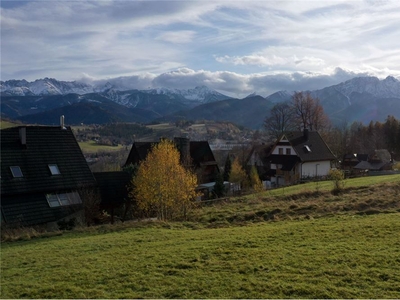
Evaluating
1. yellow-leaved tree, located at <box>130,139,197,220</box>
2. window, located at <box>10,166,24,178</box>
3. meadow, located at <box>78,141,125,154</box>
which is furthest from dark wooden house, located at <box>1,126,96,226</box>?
meadow, located at <box>78,141,125,154</box>

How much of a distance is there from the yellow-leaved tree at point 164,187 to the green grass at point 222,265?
669 cm

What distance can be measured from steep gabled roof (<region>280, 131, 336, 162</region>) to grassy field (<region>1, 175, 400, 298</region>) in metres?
32.0

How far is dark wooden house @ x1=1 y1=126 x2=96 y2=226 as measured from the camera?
2028 centimetres

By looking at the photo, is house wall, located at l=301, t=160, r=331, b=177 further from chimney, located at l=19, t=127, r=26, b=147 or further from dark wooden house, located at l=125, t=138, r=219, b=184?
chimney, located at l=19, t=127, r=26, b=147

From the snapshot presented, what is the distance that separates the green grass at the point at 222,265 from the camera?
731cm

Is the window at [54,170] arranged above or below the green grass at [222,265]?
above

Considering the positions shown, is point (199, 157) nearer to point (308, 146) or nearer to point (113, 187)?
point (308, 146)

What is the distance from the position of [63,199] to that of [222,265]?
16.4m

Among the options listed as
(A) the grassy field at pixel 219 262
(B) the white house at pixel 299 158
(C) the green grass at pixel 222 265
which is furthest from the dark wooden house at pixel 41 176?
(B) the white house at pixel 299 158

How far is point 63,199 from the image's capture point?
22516 mm

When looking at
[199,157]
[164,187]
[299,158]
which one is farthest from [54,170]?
[299,158]

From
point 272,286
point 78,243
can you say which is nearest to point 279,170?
point 78,243

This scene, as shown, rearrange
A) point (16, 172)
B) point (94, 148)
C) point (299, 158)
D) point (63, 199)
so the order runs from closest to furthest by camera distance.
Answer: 1. point (16, 172)
2. point (63, 199)
3. point (299, 158)
4. point (94, 148)

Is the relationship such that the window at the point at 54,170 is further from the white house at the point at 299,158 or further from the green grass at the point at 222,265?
the white house at the point at 299,158
